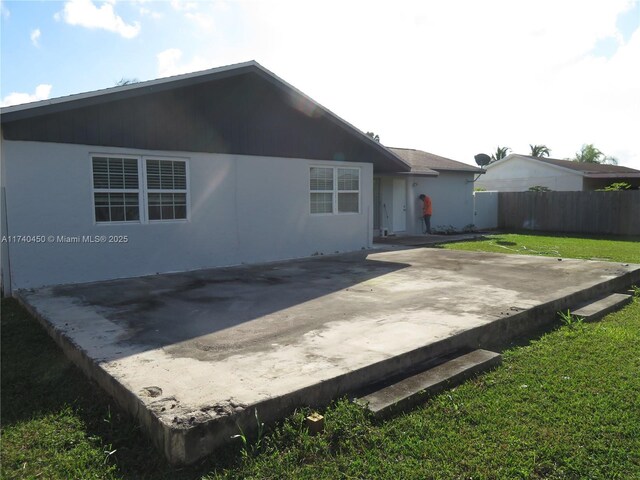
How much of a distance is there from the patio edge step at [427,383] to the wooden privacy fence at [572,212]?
58.0 feet

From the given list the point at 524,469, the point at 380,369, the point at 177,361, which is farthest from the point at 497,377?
the point at 177,361

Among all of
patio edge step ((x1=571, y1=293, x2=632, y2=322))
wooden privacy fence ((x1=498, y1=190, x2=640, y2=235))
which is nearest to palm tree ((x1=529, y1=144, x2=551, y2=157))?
wooden privacy fence ((x1=498, y1=190, x2=640, y2=235))

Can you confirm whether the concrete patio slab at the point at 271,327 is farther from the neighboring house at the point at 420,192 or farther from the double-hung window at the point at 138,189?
the neighboring house at the point at 420,192

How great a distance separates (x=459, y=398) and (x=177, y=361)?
7.93ft

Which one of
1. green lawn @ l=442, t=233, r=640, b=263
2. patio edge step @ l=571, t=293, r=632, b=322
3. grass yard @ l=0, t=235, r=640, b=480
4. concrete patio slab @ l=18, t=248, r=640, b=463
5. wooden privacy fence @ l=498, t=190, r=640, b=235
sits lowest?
grass yard @ l=0, t=235, r=640, b=480

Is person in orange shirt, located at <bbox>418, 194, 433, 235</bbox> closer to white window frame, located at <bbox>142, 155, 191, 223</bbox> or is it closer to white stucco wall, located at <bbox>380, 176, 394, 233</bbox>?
white stucco wall, located at <bbox>380, 176, 394, 233</bbox>

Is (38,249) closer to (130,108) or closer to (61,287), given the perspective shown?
(61,287)

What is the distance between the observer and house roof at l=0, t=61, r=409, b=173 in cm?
776

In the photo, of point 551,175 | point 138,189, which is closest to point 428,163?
point 551,175

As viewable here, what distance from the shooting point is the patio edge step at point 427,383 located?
364cm

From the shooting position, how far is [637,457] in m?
3.08

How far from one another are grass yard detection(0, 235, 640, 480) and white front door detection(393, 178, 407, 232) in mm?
13297

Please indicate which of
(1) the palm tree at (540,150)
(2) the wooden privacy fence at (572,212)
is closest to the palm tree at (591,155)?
(1) the palm tree at (540,150)

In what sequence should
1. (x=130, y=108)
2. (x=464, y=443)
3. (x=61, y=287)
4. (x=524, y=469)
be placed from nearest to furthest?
(x=524, y=469) < (x=464, y=443) < (x=61, y=287) < (x=130, y=108)
